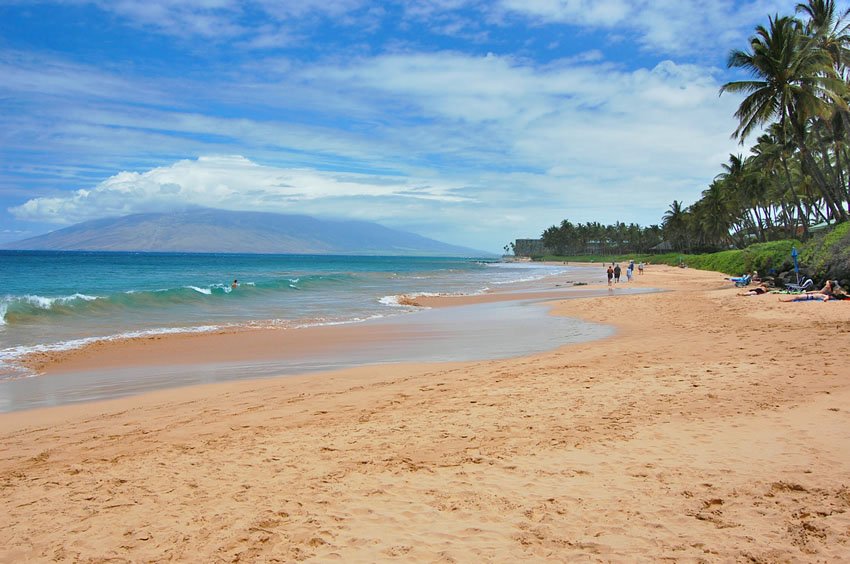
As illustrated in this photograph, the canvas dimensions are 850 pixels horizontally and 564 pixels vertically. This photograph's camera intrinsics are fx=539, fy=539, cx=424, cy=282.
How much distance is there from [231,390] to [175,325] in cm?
1023

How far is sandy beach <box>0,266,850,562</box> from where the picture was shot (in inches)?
140

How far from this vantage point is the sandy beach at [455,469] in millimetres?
3561

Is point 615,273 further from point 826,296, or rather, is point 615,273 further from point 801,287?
point 826,296

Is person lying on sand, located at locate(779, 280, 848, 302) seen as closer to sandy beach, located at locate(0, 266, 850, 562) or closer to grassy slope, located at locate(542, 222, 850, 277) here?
grassy slope, located at locate(542, 222, 850, 277)

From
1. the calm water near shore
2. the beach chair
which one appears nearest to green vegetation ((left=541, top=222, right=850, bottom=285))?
the beach chair

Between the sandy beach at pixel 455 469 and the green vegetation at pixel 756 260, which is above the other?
the green vegetation at pixel 756 260

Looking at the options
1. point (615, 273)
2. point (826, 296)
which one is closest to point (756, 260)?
point (615, 273)

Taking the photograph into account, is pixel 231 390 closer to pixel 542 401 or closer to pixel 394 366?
pixel 394 366

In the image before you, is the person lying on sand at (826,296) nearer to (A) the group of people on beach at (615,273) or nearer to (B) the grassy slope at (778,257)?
(B) the grassy slope at (778,257)

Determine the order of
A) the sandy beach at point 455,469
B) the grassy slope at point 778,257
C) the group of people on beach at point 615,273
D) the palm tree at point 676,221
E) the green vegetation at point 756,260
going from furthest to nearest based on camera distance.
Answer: the palm tree at point 676,221
the group of people on beach at point 615,273
the green vegetation at point 756,260
the grassy slope at point 778,257
the sandy beach at point 455,469

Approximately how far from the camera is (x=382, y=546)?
352 cm

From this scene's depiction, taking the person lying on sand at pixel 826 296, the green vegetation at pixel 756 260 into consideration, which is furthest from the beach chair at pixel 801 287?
the green vegetation at pixel 756 260

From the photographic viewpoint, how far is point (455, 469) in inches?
189

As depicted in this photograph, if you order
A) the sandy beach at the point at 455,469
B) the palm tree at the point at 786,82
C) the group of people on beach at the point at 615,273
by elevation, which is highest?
the palm tree at the point at 786,82
